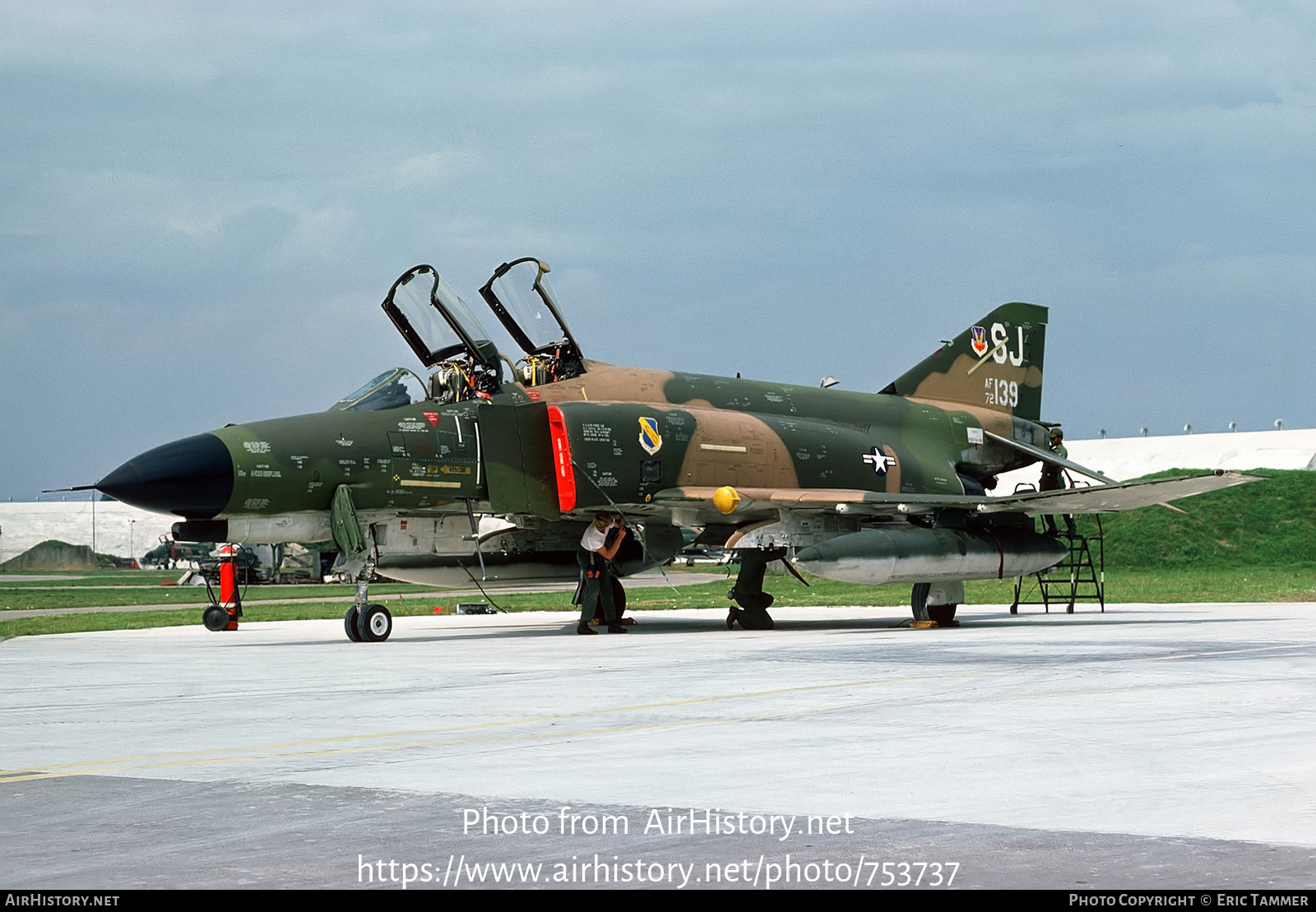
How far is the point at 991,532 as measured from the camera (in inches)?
789

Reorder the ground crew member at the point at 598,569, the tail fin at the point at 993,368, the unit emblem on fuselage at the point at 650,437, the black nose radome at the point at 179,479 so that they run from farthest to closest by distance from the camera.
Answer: the tail fin at the point at 993,368 < the ground crew member at the point at 598,569 < the unit emblem on fuselage at the point at 650,437 < the black nose radome at the point at 179,479

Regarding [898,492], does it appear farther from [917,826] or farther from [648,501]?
[917,826]

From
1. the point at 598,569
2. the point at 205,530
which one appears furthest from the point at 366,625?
the point at 598,569

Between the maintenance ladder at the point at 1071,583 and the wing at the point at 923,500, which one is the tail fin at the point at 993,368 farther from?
the wing at the point at 923,500

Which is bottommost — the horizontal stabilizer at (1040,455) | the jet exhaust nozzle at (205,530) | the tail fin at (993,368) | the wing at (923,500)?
the jet exhaust nozzle at (205,530)

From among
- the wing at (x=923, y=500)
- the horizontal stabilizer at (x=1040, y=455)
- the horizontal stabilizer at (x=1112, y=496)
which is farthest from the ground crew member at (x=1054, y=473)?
the wing at (x=923, y=500)

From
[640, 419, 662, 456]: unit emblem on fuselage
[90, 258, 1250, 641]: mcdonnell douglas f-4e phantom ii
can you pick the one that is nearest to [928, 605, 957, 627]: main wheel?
[90, 258, 1250, 641]: mcdonnell douglas f-4e phantom ii

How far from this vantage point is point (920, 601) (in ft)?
64.5

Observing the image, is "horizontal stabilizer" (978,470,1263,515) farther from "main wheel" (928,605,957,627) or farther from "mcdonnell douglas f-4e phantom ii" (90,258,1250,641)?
"main wheel" (928,605,957,627)

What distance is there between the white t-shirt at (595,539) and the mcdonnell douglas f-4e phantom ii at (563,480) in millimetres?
340

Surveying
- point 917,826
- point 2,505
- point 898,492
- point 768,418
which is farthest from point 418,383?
point 2,505

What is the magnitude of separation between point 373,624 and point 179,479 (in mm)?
3011

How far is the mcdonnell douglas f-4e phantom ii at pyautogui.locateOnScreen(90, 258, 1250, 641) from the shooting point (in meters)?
17.2

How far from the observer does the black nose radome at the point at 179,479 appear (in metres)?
15.9
